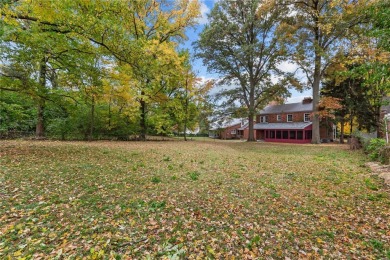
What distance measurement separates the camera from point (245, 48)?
1891 cm

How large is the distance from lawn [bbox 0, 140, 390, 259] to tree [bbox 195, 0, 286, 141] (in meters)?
17.3

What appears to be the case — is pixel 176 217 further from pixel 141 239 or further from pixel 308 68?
pixel 308 68

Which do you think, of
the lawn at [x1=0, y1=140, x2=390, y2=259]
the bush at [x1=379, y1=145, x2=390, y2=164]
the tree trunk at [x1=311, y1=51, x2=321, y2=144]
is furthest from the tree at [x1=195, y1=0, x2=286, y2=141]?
the lawn at [x1=0, y1=140, x2=390, y2=259]

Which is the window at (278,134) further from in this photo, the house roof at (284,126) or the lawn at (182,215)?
the lawn at (182,215)

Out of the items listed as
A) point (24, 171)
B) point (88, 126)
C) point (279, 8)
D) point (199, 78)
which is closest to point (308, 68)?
point (279, 8)

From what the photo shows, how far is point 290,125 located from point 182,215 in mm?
30098

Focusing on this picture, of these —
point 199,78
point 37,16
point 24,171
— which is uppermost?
point 199,78

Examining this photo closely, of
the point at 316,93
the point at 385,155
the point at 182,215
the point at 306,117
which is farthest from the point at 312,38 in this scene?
the point at 182,215

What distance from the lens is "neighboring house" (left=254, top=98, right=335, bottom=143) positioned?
92.4 ft

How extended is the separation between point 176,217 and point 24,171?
4.72 meters

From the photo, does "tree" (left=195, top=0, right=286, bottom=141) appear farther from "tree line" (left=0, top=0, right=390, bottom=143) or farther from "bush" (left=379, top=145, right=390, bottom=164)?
"bush" (left=379, top=145, right=390, bottom=164)

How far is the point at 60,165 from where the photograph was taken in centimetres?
615

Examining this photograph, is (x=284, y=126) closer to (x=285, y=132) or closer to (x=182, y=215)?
(x=285, y=132)

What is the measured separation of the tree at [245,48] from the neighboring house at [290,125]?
787 centimetres
